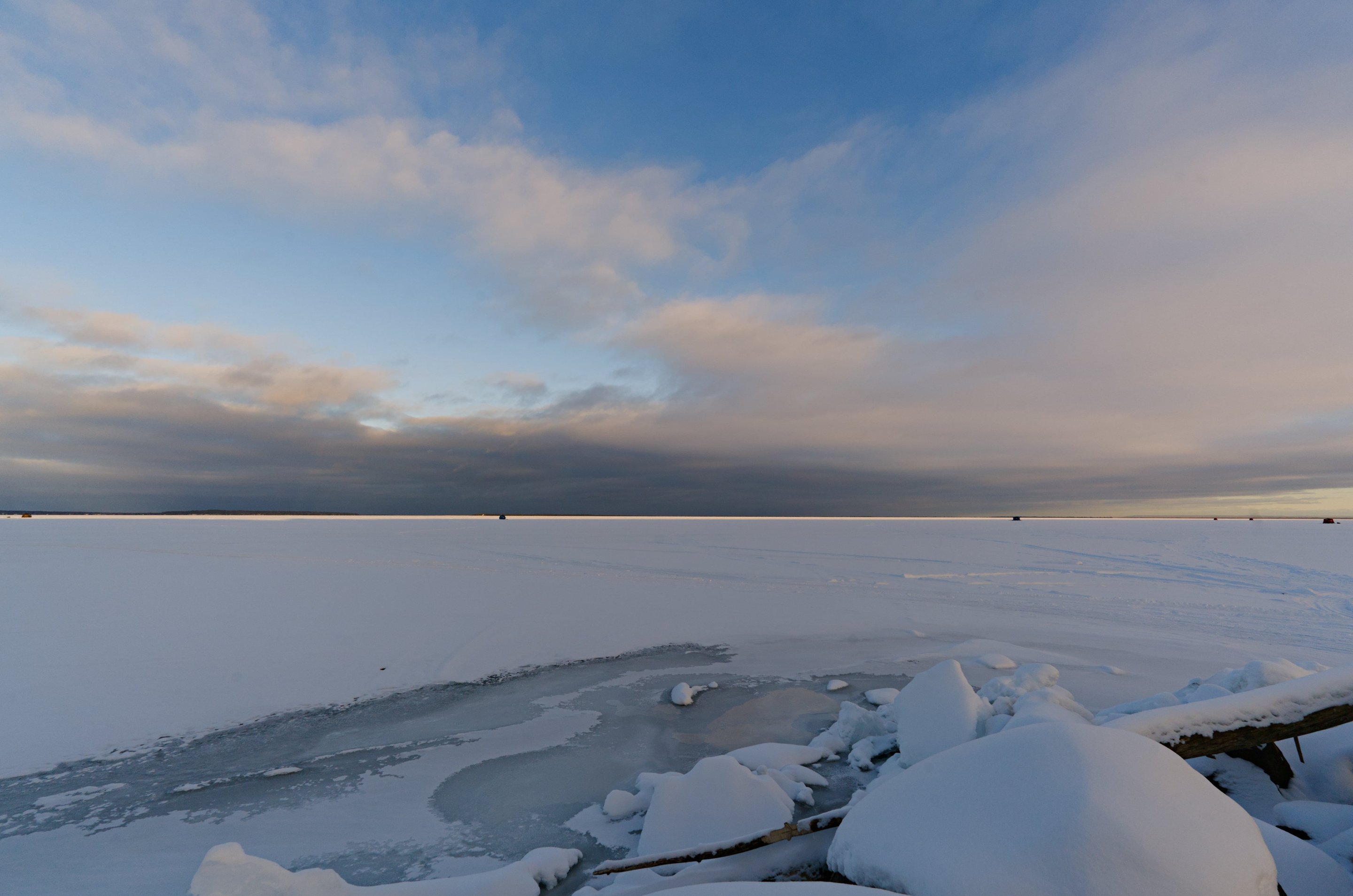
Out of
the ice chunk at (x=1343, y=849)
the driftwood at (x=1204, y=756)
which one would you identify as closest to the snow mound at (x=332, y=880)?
the driftwood at (x=1204, y=756)

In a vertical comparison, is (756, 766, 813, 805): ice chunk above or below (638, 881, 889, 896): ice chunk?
below

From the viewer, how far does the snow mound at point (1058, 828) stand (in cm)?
193

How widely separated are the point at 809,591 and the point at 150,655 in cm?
1031

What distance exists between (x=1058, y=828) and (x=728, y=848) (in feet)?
4.21

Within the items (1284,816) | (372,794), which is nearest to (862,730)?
(1284,816)

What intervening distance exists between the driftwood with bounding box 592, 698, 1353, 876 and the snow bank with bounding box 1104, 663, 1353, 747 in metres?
0.03

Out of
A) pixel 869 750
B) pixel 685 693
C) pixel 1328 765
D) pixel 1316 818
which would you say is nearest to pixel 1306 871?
pixel 1316 818

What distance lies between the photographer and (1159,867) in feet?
A: 6.30

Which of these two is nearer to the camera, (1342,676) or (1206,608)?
(1342,676)

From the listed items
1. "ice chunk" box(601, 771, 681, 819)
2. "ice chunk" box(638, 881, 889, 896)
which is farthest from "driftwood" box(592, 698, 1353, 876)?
"ice chunk" box(638, 881, 889, 896)

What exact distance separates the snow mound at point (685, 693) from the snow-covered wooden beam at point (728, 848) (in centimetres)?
310

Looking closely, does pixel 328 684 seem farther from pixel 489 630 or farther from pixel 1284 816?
pixel 1284 816

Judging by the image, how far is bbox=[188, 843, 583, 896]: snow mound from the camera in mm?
2445

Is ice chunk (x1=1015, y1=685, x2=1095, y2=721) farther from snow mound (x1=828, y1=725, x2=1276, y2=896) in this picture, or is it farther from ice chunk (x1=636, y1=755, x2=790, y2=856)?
snow mound (x1=828, y1=725, x2=1276, y2=896)
